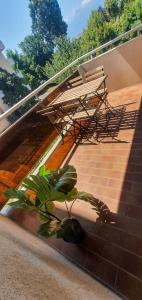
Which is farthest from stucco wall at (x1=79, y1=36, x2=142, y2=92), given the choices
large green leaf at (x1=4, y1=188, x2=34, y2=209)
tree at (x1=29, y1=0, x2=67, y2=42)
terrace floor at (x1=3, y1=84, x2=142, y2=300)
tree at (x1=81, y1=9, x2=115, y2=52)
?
tree at (x1=29, y1=0, x2=67, y2=42)

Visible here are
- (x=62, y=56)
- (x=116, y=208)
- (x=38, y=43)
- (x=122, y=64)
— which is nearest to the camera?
(x=116, y=208)

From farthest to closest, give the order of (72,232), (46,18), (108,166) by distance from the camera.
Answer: (46,18), (108,166), (72,232)

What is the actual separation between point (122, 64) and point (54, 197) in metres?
3.54

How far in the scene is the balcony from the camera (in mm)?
1801

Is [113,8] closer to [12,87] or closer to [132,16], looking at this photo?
[132,16]

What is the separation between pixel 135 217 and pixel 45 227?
83 centimetres

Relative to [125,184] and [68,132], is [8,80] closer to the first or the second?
[68,132]

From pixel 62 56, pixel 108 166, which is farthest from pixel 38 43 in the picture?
pixel 108 166

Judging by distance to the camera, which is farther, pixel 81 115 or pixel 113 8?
pixel 113 8

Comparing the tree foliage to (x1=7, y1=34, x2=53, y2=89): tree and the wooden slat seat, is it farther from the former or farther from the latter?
the wooden slat seat

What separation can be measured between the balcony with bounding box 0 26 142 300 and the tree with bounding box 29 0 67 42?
98.8 ft

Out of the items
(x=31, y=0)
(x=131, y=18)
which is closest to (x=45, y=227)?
(x=131, y=18)

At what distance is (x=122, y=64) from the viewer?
14.1ft

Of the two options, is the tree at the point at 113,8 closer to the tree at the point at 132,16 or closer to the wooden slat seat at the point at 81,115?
the tree at the point at 132,16
